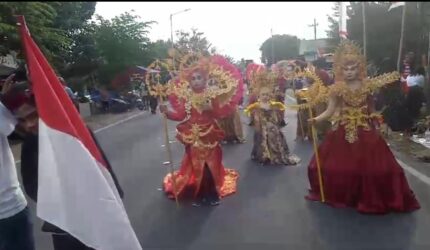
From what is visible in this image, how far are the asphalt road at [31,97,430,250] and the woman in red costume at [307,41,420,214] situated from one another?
0.16 m

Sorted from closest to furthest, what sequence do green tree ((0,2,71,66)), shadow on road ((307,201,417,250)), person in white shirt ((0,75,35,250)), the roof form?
green tree ((0,2,71,66)), person in white shirt ((0,75,35,250)), the roof, shadow on road ((307,201,417,250))

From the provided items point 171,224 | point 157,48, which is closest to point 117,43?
point 157,48

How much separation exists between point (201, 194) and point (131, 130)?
3.92 feet

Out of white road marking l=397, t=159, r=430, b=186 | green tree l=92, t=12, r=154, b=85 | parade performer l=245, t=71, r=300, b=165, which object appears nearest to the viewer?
green tree l=92, t=12, r=154, b=85

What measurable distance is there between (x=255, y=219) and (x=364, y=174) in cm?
115

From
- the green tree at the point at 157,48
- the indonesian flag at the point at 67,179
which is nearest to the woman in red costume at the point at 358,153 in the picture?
the green tree at the point at 157,48

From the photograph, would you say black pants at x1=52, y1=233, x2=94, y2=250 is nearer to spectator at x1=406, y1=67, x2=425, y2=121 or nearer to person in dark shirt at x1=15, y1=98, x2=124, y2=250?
person in dark shirt at x1=15, y1=98, x2=124, y2=250

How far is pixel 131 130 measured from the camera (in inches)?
251

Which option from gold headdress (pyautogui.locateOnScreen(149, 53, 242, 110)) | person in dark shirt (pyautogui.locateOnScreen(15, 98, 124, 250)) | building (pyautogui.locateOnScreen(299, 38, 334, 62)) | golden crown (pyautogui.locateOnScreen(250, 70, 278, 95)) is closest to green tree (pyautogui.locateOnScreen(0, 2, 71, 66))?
person in dark shirt (pyautogui.locateOnScreen(15, 98, 124, 250))

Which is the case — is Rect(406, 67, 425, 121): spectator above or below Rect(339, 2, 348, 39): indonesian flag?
below

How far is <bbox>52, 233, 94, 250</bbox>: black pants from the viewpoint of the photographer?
2.88m

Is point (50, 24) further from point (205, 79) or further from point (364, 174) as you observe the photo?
point (364, 174)

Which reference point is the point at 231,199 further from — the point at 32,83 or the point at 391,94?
the point at 32,83

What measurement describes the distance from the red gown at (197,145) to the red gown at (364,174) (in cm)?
120
